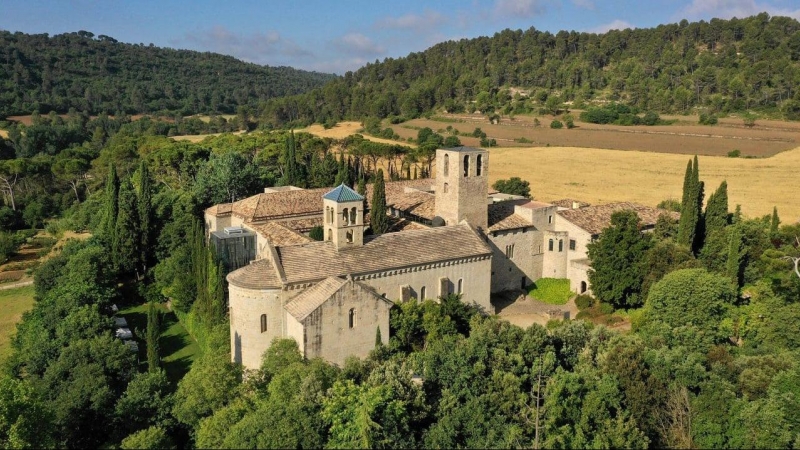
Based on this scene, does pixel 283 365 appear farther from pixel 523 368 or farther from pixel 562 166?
pixel 562 166

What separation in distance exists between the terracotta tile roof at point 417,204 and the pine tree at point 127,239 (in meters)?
17.6

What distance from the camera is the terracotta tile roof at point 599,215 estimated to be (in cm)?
4203

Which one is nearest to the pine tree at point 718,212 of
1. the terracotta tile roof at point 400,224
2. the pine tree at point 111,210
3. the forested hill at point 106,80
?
the terracotta tile roof at point 400,224

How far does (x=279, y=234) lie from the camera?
3781cm

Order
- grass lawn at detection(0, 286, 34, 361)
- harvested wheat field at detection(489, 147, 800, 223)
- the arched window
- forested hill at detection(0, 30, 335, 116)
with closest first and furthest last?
the arched window, grass lawn at detection(0, 286, 34, 361), harvested wheat field at detection(489, 147, 800, 223), forested hill at detection(0, 30, 335, 116)

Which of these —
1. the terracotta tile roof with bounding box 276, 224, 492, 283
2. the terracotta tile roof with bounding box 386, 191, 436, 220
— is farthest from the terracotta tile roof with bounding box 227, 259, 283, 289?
the terracotta tile roof with bounding box 386, 191, 436, 220

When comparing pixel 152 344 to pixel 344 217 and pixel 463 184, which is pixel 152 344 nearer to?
pixel 344 217

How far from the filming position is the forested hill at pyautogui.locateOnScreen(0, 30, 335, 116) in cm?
11519

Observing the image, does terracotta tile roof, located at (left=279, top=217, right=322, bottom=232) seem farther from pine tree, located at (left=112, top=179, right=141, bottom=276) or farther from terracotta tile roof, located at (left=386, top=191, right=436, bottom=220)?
pine tree, located at (left=112, top=179, right=141, bottom=276)

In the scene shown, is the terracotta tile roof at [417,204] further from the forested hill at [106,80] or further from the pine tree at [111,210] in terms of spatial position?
the forested hill at [106,80]

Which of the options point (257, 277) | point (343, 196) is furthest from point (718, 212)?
point (257, 277)

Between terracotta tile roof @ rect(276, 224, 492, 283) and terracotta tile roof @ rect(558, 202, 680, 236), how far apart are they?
9414 mm

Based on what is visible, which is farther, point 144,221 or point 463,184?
point 144,221

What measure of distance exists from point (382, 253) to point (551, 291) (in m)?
13.9
